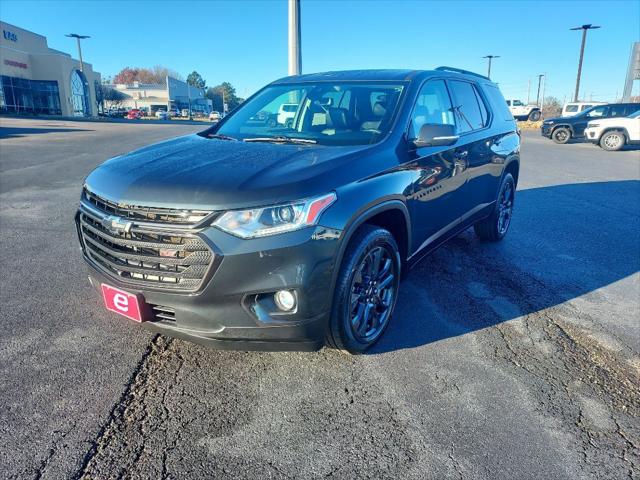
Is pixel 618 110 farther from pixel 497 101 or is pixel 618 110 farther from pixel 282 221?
pixel 282 221

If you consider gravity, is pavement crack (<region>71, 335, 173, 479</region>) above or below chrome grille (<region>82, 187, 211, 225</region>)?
below

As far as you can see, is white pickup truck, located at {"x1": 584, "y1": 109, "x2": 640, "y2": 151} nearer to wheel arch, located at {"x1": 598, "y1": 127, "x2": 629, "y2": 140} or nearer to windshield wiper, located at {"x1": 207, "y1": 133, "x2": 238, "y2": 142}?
wheel arch, located at {"x1": 598, "y1": 127, "x2": 629, "y2": 140}

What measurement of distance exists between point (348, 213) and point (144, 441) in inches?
61.5

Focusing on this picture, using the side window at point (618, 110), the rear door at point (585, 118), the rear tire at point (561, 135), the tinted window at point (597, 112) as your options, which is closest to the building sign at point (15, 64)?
the rear tire at point (561, 135)

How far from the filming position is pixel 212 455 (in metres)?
2.26

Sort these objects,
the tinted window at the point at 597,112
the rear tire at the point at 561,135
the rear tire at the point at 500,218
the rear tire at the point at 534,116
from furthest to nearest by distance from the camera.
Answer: the rear tire at the point at 534,116
the rear tire at the point at 561,135
the tinted window at the point at 597,112
the rear tire at the point at 500,218

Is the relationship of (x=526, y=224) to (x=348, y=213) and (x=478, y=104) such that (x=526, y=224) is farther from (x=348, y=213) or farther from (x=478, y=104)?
(x=348, y=213)

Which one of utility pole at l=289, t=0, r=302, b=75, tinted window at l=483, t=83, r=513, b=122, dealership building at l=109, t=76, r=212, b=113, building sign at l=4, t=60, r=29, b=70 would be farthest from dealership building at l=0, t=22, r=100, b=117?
tinted window at l=483, t=83, r=513, b=122

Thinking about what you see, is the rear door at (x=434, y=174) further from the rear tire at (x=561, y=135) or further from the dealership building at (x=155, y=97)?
the dealership building at (x=155, y=97)

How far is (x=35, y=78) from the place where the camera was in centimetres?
4922

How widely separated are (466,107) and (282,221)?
2.95 metres

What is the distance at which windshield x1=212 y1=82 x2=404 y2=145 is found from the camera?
3.40m

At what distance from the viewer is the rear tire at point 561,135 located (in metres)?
21.9

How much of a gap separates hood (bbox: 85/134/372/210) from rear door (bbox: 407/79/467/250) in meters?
0.66
